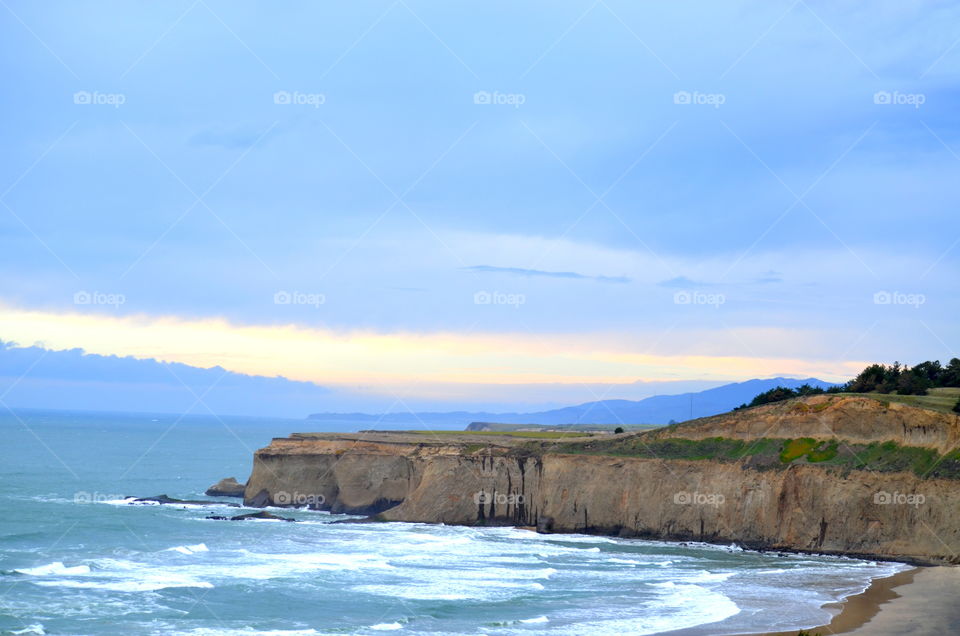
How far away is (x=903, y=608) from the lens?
40.0 m

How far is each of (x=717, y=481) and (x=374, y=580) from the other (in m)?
24.9

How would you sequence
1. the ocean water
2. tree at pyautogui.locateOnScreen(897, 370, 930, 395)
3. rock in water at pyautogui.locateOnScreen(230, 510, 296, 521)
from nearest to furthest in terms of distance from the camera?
the ocean water
tree at pyautogui.locateOnScreen(897, 370, 930, 395)
rock in water at pyautogui.locateOnScreen(230, 510, 296, 521)

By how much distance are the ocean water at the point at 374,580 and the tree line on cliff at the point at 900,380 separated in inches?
731

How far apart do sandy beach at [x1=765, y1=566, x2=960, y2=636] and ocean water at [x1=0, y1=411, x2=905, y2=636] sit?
3.90 feet

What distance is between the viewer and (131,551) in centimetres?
5488

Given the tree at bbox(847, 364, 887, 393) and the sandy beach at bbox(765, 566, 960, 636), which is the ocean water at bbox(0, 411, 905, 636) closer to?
the sandy beach at bbox(765, 566, 960, 636)

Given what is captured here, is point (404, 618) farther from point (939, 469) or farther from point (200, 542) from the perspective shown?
point (939, 469)

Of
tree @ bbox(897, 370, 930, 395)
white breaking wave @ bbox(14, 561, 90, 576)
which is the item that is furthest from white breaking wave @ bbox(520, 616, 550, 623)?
tree @ bbox(897, 370, 930, 395)

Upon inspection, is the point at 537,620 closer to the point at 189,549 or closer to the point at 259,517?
the point at 189,549

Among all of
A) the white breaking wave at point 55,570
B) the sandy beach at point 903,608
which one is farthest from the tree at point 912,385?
the white breaking wave at point 55,570

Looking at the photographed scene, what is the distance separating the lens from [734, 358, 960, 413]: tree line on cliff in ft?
223

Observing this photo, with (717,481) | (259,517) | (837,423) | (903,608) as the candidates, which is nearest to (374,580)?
(903,608)

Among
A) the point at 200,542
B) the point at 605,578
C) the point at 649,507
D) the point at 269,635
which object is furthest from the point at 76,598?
the point at 649,507

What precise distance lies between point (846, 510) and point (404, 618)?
29.4 metres
